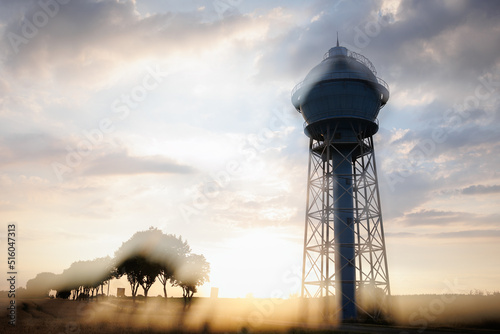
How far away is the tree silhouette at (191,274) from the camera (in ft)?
173

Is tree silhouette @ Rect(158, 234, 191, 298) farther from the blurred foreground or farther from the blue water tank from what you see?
the blue water tank

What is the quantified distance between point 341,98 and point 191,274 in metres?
33.3

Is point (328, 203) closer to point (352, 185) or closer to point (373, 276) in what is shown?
point (352, 185)

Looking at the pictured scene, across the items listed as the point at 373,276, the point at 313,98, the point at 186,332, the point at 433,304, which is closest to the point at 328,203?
the point at 373,276

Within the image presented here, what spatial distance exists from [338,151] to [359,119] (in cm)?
348

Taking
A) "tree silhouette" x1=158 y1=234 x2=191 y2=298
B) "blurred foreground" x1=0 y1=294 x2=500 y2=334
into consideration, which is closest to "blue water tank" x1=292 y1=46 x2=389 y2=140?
"blurred foreground" x1=0 y1=294 x2=500 y2=334

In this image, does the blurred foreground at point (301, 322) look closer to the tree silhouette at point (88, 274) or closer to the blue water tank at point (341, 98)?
the blue water tank at point (341, 98)

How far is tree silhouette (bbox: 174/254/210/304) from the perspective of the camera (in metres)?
52.8

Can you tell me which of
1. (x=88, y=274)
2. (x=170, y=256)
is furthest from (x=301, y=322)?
(x=88, y=274)

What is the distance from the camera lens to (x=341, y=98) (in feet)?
113

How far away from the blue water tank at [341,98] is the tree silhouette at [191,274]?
90.7 feet

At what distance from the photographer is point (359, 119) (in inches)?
1358

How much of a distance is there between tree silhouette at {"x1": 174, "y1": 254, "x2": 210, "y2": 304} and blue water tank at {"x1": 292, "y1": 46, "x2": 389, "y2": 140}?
2763 cm

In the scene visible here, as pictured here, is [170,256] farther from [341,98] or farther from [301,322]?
[341,98]
